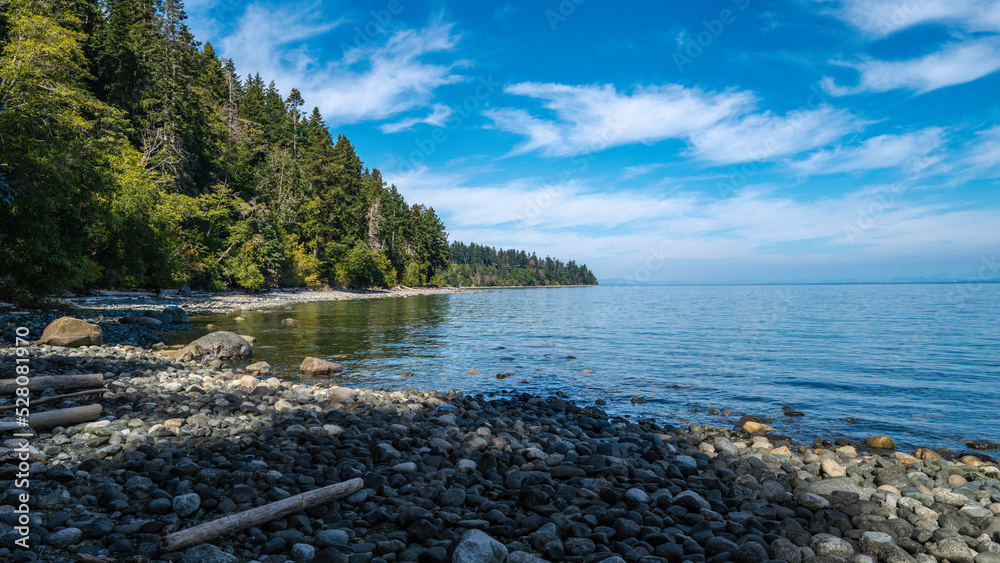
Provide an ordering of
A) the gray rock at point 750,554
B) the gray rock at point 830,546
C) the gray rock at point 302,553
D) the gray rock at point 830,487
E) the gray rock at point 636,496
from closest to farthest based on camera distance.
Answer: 1. the gray rock at point 302,553
2. the gray rock at point 750,554
3. the gray rock at point 830,546
4. the gray rock at point 636,496
5. the gray rock at point 830,487

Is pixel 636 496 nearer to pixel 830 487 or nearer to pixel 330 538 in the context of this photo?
pixel 830 487

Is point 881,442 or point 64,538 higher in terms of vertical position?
point 64,538

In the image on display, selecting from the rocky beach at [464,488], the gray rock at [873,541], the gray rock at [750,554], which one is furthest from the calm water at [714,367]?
the gray rock at [750,554]

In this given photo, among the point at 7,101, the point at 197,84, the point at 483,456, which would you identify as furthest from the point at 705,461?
the point at 197,84

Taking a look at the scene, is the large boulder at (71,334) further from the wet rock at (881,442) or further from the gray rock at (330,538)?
the wet rock at (881,442)

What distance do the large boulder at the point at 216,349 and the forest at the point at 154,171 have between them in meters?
6.10

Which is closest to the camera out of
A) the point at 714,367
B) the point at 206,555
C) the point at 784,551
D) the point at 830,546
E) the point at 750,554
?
the point at 206,555

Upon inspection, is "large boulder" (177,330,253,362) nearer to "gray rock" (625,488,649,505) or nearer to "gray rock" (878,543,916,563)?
"gray rock" (625,488,649,505)

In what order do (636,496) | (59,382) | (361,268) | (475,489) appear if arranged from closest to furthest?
(636,496), (475,489), (59,382), (361,268)

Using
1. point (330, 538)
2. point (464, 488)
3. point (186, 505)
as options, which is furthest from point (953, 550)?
point (186, 505)

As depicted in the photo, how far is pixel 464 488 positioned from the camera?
18.6 feet

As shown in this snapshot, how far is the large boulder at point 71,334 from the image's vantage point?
44.3 ft

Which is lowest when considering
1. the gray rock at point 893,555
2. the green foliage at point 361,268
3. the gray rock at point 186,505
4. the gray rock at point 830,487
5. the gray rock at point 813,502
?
the gray rock at point 830,487

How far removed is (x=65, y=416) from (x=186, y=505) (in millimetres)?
3805
